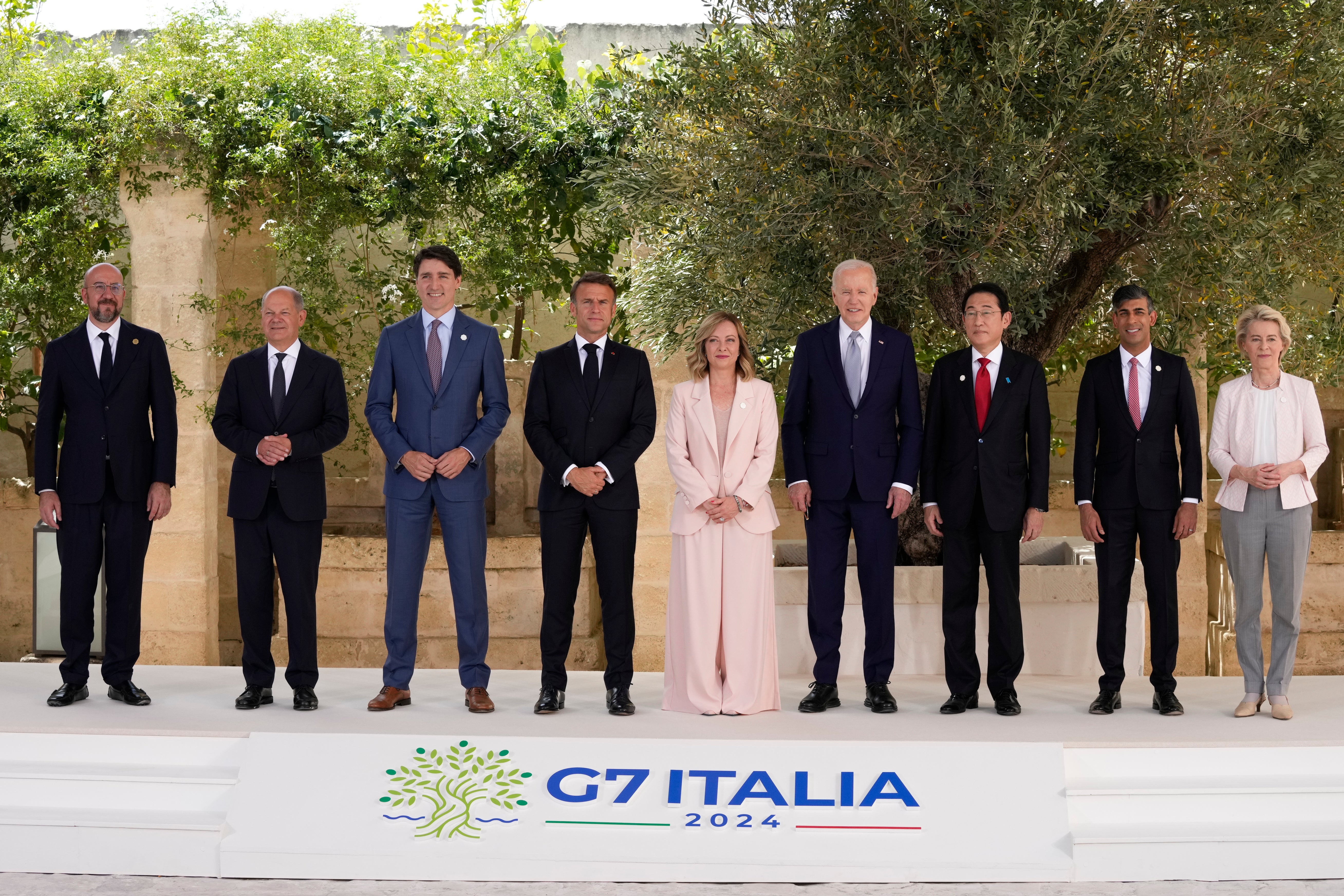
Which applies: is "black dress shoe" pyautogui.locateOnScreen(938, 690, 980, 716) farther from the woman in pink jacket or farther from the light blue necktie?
the light blue necktie

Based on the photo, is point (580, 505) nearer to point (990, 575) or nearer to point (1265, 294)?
point (990, 575)

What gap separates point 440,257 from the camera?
428 centimetres

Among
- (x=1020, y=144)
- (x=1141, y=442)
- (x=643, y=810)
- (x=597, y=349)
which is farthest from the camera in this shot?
(x=597, y=349)

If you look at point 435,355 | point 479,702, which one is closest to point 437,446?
point 435,355

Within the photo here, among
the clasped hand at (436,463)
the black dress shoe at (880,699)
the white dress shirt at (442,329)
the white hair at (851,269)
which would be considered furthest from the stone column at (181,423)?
the black dress shoe at (880,699)

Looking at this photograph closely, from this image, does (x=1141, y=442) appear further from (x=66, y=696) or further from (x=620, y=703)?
(x=66, y=696)

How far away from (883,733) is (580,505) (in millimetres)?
1345

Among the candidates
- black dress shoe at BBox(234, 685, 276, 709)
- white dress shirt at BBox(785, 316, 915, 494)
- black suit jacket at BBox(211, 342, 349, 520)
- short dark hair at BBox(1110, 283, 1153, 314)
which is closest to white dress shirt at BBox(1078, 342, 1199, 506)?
short dark hair at BBox(1110, 283, 1153, 314)

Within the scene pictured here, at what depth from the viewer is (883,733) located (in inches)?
154

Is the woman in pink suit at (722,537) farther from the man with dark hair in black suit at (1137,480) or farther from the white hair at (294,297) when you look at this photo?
the white hair at (294,297)

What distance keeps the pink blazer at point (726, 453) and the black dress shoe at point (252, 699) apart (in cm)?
167

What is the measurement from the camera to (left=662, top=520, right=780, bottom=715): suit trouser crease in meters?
4.23

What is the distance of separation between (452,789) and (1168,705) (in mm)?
2597

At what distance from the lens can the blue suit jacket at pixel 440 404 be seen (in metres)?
4.26
